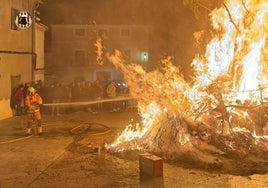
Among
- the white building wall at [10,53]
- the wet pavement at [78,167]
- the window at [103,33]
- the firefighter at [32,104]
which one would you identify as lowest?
the wet pavement at [78,167]

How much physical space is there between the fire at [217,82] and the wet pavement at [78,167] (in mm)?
1157

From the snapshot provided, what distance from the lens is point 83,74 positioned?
135ft

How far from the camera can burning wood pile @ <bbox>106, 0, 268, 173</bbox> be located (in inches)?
409

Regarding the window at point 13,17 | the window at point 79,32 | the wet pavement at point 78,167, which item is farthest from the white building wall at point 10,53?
the window at point 79,32

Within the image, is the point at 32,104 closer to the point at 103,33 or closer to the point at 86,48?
the point at 86,48

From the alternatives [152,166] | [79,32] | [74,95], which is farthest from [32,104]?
[79,32]

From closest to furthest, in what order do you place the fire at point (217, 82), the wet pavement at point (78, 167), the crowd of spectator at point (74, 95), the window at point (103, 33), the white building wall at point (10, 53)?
1. the wet pavement at point (78, 167)
2. the fire at point (217, 82)
3. the white building wall at point (10, 53)
4. the crowd of spectator at point (74, 95)
5. the window at point (103, 33)

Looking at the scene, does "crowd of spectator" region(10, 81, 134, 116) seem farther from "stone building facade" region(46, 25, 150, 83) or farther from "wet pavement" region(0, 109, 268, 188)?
"stone building facade" region(46, 25, 150, 83)

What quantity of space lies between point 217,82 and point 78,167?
210 inches

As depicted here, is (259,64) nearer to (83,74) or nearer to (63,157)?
(63,157)

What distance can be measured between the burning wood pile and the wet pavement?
1045 mm

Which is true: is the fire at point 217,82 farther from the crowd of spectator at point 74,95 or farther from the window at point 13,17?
the window at point 13,17

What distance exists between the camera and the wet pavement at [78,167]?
26.3ft

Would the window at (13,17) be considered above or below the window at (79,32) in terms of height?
below
